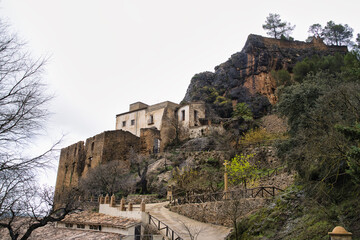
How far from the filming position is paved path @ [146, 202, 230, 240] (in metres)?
15.1

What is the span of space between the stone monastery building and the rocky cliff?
669 centimetres

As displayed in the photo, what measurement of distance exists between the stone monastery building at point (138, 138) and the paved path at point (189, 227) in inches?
702

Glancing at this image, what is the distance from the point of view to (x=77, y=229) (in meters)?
19.2

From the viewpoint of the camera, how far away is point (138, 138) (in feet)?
134

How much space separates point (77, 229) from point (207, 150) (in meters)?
17.6

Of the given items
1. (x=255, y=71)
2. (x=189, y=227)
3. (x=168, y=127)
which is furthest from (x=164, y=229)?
(x=255, y=71)

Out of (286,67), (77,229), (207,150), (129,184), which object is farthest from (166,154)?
(286,67)

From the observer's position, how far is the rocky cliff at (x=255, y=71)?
42750 mm

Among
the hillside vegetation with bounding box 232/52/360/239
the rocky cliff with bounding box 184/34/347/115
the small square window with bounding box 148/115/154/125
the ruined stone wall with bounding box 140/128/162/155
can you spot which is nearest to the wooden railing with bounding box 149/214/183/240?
the hillside vegetation with bounding box 232/52/360/239

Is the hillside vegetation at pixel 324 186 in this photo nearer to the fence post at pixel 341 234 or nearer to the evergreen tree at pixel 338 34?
the fence post at pixel 341 234

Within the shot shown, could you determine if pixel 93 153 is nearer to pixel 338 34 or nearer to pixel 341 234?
pixel 341 234

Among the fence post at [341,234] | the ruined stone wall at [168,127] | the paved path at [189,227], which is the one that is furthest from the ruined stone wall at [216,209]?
the ruined stone wall at [168,127]

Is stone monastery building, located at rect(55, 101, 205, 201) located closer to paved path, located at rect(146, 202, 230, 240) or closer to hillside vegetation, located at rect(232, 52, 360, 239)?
paved path, located at rect(146, 202, 230, 240)

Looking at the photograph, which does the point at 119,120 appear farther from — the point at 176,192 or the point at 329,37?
Answer: the point at 329,37
